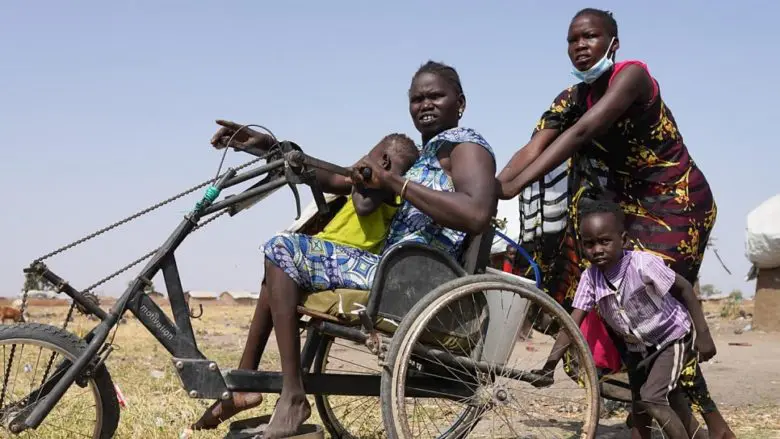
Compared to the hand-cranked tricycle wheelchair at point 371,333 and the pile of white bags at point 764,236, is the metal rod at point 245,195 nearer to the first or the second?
the hand-cranked tricycle wheelchair at point 371,333

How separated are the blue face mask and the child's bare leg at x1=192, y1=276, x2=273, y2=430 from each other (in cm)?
176

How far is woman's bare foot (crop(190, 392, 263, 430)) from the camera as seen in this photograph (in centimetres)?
354

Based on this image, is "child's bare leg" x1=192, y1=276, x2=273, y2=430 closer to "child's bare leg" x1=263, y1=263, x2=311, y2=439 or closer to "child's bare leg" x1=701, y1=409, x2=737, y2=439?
"child's bare leg" x1=263, y1=263, x2=311, y2=439

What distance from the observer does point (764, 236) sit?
11.2 m

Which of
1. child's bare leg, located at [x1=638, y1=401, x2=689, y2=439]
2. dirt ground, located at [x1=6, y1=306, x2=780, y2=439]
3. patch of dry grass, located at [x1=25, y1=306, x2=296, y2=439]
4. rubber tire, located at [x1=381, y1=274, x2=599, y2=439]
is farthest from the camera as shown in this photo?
dirt ground, located at [x1=6, y1=306, x2=780, y2=439]

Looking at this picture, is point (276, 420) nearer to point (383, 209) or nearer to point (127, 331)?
point (383, 209)

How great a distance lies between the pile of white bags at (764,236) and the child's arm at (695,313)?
8.08 m

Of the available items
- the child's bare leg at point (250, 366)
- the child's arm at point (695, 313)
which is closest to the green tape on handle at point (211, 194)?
the child's bare leg at point (250, 366)

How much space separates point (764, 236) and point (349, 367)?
6188 millimetres

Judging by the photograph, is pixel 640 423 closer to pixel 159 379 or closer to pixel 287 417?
pixel 287 417

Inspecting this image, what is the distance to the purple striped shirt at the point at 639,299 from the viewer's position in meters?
3.71

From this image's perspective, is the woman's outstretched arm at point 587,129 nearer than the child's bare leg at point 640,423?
Yes

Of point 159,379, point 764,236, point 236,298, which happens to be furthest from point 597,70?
point 236,298

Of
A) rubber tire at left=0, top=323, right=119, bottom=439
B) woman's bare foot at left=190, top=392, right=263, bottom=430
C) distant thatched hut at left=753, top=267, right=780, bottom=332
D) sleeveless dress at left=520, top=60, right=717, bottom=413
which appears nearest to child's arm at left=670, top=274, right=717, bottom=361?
sleeveless dress at left=520, top=60, right=717, bottom=413
